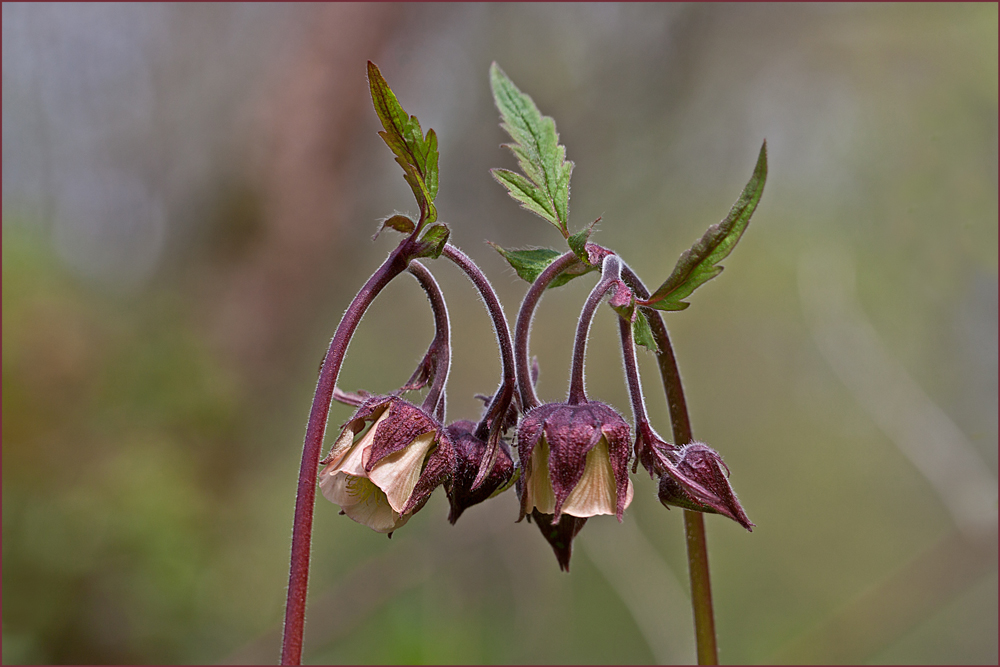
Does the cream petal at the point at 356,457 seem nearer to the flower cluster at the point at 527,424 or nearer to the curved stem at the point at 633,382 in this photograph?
the flower cluster at the point at 527,424

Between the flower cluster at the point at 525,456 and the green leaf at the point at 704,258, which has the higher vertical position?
the green leaf at the point at 704,258

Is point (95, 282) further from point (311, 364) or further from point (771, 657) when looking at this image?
point (771, 657)

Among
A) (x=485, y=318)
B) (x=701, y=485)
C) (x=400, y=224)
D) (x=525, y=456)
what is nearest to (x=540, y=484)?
(x=525, y=456)

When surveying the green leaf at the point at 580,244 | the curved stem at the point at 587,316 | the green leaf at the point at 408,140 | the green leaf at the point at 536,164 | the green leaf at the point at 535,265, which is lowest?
the curved stem at the point at 587,316

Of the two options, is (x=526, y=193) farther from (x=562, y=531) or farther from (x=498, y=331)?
(x=562, y=531)

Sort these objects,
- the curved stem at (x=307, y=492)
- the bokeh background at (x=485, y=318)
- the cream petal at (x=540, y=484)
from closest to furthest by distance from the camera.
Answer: the curved stem at (x=307, y=492) → the cream petal at (x=540, y=484) → the bokeh background at (x=485, y=318)

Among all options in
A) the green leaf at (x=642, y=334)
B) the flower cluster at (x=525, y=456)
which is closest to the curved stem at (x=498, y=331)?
the flower cluster at (x=525, y=456)
